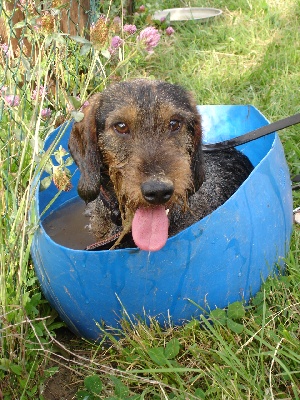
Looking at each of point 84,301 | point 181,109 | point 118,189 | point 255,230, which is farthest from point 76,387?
point 181,109

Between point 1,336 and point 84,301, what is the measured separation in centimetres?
43

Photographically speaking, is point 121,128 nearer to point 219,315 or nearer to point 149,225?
point 149,225

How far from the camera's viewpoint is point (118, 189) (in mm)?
2586

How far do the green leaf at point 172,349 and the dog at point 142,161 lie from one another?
0.46 metres

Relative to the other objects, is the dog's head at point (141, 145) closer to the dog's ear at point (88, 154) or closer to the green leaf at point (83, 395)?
the dog's ear at point (88, 154)

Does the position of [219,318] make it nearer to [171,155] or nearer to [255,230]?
[255,230]

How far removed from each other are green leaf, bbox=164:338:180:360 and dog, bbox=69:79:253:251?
46 cm

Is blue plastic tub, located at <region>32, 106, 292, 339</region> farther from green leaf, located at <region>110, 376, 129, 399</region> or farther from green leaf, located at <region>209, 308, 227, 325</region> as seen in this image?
green leaf, located at <region>110, 376, 129, 399</region>

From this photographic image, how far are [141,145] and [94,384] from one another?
1112 millimetres

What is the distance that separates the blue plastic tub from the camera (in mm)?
2355

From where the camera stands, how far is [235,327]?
2430 mm

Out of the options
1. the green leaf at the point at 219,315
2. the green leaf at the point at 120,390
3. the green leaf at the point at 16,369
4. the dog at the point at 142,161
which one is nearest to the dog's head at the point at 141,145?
the dog at the point at 142,161

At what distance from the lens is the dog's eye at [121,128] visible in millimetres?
2600

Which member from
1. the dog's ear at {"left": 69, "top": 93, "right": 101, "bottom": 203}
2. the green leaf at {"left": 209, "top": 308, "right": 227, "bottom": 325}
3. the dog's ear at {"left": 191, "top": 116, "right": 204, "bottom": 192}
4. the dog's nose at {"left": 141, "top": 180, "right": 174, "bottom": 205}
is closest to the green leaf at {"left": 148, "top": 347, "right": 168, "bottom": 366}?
the green leaf at {"left": 209, "top": 308, "right": 227, "bottom": 325}
